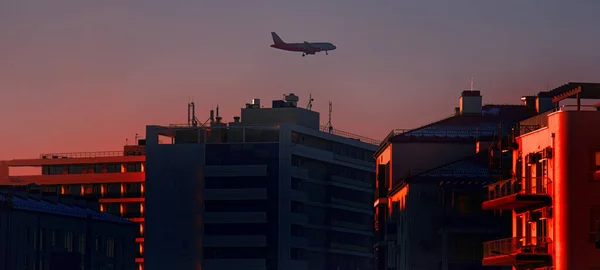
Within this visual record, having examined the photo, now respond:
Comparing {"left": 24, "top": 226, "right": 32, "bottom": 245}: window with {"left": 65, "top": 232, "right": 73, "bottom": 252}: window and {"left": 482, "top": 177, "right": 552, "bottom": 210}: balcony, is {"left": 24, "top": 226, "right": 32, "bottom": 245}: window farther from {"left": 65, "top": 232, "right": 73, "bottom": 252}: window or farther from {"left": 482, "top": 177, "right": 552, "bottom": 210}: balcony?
{"left": 482, "top": 177, "right": 552, "bottom": 210}: balcony

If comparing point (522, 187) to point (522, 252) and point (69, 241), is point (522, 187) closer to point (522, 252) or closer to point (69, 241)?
point (522, 252)

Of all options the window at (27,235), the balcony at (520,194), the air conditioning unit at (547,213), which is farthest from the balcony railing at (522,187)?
the window at (27,235)

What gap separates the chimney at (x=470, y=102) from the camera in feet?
436

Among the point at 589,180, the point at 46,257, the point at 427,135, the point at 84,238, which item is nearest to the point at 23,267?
the point at 46,257

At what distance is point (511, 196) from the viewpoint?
278 ft

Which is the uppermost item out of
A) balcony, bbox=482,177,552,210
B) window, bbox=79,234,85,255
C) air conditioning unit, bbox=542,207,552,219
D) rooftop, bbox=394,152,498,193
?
rooftop, bbox=394,152,498,193

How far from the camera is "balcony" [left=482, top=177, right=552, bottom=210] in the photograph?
81.8 m

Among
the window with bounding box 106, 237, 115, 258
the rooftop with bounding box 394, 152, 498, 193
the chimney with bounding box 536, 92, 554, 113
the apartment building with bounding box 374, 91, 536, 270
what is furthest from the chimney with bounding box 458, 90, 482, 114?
the window with bounding box 106, 237, 115, 258

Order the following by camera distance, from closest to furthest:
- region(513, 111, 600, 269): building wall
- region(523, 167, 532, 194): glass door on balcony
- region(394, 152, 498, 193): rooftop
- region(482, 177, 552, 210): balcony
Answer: region(513, 111, 600, 269): building wall
region(482, 177, 552, 210): balcony
region(523, 167, 532, 194): glass door on balcony
region(394, 152, 498, 193): rooftop

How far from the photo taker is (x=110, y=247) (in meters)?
197

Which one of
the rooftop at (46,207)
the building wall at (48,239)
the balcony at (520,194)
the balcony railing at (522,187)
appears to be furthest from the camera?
the rooftop at (46,207)

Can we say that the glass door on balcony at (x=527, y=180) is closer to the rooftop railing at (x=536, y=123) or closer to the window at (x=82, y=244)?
the rooftop railing at (x=536, y=123)

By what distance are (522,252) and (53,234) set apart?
10213 centimetres

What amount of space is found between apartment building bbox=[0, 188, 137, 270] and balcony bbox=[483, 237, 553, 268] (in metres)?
84.5
